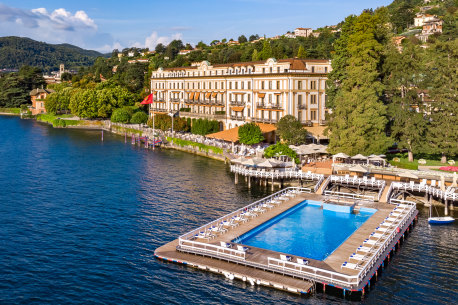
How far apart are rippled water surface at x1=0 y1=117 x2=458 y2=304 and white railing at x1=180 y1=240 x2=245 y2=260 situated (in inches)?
84.9

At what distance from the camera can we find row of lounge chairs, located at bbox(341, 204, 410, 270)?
32.2 metres

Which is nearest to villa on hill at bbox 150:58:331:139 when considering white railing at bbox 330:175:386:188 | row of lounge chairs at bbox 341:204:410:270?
white railing at bbox 330:175:386:188

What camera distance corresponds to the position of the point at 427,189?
4950 centimetres

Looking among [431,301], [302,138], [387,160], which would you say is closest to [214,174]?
[302,138]

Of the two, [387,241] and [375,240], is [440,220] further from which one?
[375,240]

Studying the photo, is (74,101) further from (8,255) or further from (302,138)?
(8,255)

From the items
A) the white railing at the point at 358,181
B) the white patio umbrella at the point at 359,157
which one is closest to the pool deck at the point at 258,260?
the white railing at the point at 358,181

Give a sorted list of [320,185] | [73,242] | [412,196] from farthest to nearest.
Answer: [320,185], [412,196], [73,242]

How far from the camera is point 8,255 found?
120 ft

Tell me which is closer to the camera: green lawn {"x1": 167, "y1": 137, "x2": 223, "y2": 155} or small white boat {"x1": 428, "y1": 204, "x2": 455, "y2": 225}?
small white boat {"x1": 428, "y1": 204, "x2": 455, "y2": 225}

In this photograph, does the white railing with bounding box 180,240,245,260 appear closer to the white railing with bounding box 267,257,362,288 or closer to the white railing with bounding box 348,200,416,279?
the white railing with bounding box 267,257,362,288

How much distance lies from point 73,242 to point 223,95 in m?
65.4

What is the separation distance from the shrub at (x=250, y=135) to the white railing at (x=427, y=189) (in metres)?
30.5

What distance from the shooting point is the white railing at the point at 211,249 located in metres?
33.6
